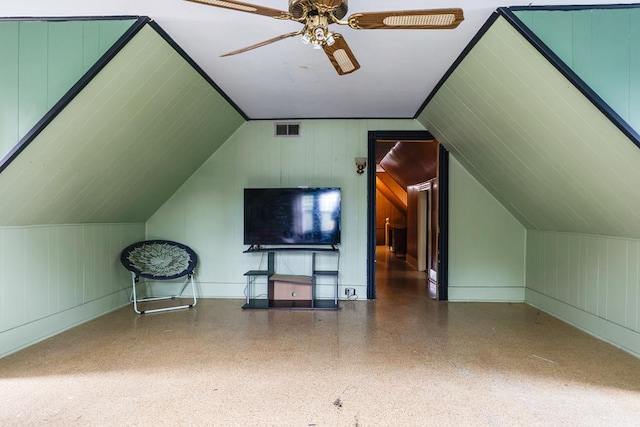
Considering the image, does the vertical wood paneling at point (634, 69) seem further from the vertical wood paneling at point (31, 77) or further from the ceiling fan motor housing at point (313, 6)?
the vertical wood paneling at point (31, 77)

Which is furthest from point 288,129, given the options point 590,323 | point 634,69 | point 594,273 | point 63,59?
point 590,323

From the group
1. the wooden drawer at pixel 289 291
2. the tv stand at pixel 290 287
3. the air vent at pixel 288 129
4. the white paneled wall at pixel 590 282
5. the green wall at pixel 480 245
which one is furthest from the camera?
the air vent at pixel 288 129

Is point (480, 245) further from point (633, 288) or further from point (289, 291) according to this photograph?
point (289, 291)

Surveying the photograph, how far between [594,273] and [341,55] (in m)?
3.30

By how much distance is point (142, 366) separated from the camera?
2750 mm

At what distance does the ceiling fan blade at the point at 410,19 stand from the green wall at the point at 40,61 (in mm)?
1729

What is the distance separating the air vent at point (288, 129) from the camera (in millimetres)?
4902

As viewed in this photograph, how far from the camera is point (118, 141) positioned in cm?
323

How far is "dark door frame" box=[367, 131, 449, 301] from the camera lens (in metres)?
4.79

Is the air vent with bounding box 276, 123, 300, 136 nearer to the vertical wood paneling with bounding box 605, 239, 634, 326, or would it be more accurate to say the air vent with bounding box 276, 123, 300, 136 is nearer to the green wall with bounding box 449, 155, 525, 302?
the green wall with bounding box 449, 155, 525, 302

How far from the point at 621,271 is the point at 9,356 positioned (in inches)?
208

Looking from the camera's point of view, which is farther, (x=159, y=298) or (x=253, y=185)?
(x=253, y=185)

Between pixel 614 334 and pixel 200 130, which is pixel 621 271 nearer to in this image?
pixel 614 334

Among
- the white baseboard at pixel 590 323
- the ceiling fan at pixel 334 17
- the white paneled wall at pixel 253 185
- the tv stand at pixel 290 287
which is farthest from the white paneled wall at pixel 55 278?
the white baseboard at pixel 590 323
